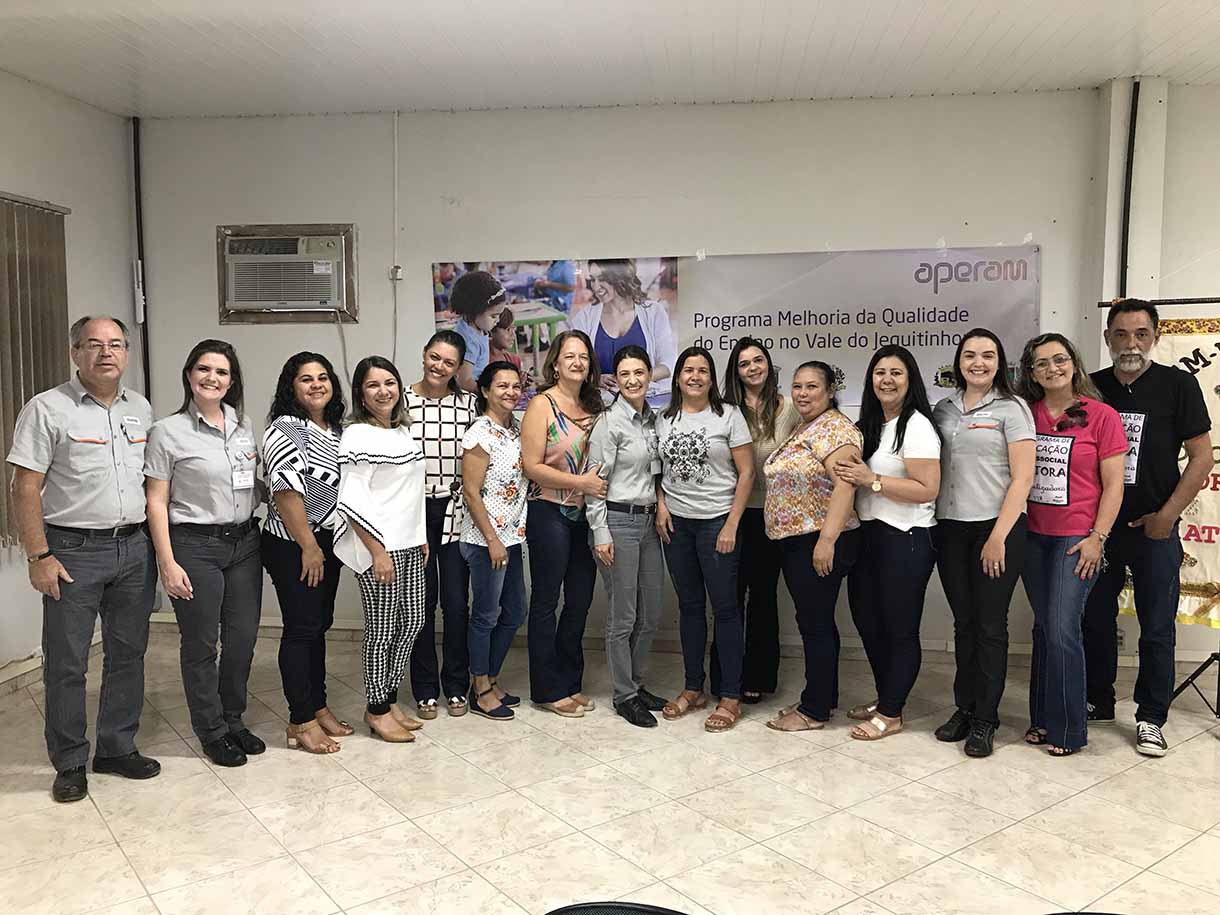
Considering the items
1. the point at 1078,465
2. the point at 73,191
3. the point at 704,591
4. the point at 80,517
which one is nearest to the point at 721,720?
the point at 704,591

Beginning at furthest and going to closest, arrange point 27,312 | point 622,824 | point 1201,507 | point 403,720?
1. point 27,312
2. point 1201,507
3. point 403,720
4. point 622,824

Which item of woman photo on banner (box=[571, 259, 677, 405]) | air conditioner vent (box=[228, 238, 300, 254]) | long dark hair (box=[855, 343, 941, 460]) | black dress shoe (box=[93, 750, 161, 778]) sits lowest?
black dress shoe (box=[93, 750, 161, 778])

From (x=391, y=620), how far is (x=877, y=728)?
6.07 ft

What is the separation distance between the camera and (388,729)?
3.54 m

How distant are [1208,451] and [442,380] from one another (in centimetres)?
282

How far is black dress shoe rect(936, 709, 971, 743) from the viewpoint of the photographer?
3.54 metres

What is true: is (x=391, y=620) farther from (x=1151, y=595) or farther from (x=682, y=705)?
(x=1151, y=595)

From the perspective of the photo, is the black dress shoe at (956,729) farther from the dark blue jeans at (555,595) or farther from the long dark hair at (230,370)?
the long dark hair at (230,370)

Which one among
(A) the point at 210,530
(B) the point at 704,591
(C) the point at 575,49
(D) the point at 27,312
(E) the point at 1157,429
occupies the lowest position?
(B) the point at 704,591

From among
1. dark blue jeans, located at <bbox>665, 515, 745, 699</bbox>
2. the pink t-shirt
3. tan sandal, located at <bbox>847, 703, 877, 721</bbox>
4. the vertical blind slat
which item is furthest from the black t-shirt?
the vertical blind slat

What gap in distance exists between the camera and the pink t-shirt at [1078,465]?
3273 mm

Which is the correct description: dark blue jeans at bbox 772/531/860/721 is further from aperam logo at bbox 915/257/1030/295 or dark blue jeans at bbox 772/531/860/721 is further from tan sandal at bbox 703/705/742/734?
aperam logo at bbox 915/257/1030/295

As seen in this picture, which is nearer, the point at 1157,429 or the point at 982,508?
the point at 982,508

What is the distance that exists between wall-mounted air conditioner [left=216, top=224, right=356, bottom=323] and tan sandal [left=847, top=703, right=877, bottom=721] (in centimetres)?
306
